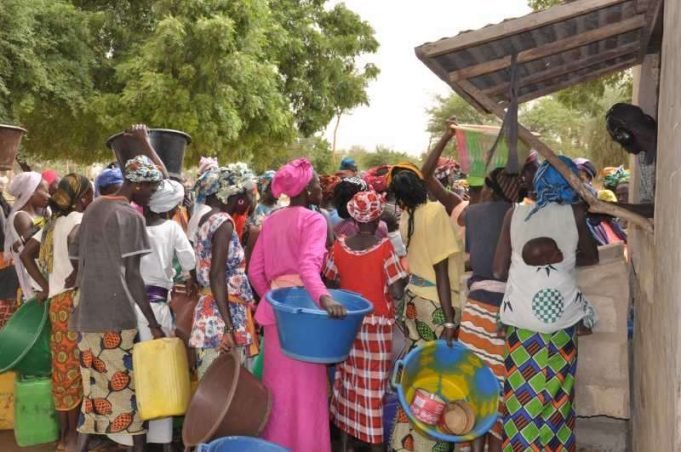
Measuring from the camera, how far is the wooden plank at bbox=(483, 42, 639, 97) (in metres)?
3.90

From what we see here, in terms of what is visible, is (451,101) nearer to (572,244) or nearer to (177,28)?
(177,28)

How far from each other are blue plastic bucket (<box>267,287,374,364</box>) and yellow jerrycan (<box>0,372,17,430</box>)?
264 cm

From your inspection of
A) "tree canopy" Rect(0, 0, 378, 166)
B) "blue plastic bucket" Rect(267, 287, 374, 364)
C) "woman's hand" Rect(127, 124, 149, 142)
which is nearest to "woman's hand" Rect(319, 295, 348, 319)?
"blue plastic bucket" Rect(267, 287, 374, 364)

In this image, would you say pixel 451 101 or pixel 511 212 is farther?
pixel 451 101

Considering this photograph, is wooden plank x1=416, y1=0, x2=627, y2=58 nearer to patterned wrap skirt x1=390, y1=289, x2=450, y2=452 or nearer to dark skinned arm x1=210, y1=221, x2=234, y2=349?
dark skinned arm x1=210, y1=221, x2=234, y2=349

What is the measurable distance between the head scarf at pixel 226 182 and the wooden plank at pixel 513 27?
5.22ft

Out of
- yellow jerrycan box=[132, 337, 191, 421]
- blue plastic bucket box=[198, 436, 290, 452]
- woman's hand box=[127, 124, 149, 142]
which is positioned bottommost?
blue plastic bucket box=[198, 436, 290, 452]

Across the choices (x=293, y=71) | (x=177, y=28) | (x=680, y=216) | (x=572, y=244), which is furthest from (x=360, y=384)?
(x=293, y=71)

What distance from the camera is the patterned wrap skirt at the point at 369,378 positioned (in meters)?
4.20

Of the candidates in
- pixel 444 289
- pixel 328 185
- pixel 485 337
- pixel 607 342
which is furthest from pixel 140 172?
pixel 607 342

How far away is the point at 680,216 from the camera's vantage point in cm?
191

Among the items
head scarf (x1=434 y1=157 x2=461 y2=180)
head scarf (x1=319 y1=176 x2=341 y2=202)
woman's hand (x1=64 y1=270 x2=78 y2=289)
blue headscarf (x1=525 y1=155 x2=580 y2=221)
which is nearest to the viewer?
blue headscarf (x1=525 y1=155 x2=580 y2=221)

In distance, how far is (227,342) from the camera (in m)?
4.14

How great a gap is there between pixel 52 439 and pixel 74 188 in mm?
1718
